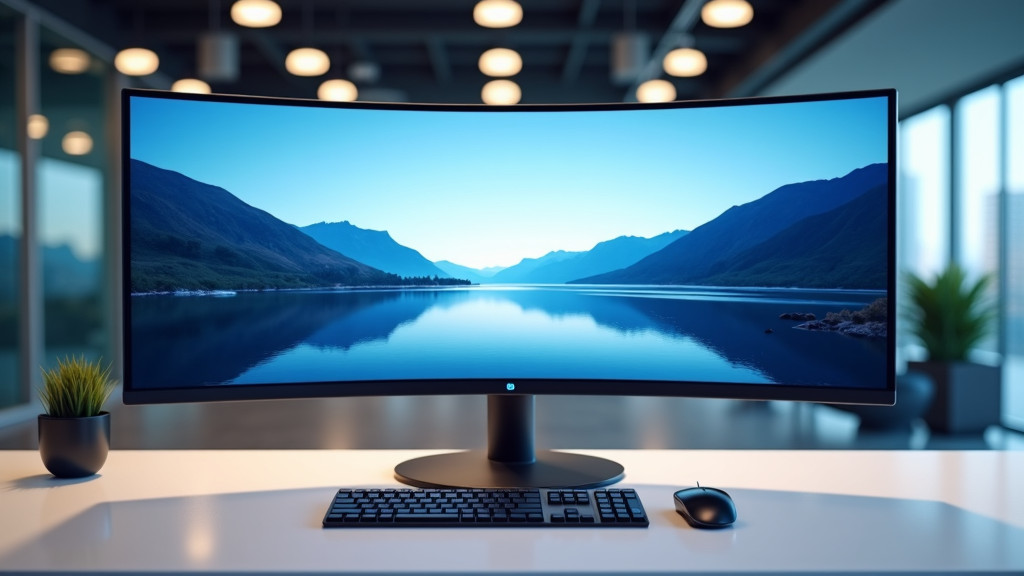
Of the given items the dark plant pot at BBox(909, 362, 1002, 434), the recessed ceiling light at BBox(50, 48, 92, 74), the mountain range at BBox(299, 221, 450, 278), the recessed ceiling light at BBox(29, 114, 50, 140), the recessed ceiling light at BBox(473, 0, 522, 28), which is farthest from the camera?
the recessed ceiling light at BBox(50, 48, 92, 74)

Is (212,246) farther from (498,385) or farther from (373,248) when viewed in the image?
(498,385)

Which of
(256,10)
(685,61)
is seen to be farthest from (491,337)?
(685,61)

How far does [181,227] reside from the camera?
1.30 metres

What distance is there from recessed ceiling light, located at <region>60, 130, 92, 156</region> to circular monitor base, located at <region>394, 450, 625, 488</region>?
6128mm

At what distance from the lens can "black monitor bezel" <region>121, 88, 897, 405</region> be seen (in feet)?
3.99

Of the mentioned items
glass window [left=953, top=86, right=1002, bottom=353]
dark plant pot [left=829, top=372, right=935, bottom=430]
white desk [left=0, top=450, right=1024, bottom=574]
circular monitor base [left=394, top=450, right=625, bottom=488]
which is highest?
glass window [left=953, top=86, right=1002, bottom=353]

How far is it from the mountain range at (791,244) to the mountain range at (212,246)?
460 mm

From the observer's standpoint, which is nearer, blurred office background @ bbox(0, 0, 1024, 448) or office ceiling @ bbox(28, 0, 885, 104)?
blurred office background @ bbox(0, 0, 1024, 448)

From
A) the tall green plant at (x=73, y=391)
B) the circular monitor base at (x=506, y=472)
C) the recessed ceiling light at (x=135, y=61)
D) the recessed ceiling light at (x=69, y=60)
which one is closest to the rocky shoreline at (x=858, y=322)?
the circular monitor base at (x=506, y=472)

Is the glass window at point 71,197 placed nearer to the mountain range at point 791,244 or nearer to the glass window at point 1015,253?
the mountain range at point 791,244

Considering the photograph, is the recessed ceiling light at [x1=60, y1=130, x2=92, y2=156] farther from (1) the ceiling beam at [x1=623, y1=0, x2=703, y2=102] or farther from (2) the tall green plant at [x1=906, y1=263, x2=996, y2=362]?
(2) the tall green plant at [x1=906, y1=263, x2=996, y2=362]

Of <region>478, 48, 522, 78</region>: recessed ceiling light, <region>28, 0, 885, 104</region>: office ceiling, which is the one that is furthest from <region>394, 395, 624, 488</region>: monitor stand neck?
<region>28, 0, 885, 104</region>: office ceiling

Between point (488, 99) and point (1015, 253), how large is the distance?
4.53m

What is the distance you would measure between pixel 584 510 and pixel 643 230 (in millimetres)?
509
